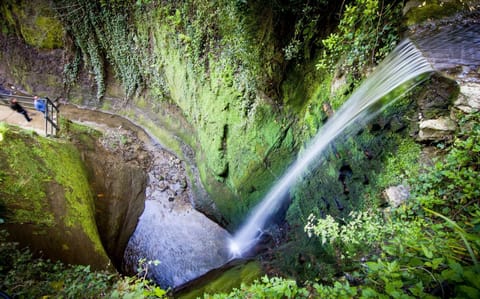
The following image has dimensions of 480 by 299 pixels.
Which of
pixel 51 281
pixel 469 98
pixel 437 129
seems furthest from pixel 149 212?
pixel 469 98

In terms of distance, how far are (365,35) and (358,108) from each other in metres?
0.93

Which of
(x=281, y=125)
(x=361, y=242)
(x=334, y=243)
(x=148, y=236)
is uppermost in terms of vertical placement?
(x=281, y=125)

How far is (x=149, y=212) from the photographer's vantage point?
20.3 feet

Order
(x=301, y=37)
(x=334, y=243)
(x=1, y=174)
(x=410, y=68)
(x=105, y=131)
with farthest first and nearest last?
(x=105, y=131) < (x=301, y=37) < (x=1, y=174) < (x=334, y=243) < (x=410, y=68)

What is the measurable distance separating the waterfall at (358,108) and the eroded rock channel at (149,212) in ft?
3.83

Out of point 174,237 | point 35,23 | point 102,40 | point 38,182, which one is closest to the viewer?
point 38,182

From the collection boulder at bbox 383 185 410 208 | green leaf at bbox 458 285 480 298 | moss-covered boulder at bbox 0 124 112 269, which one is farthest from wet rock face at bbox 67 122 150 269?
green leaf at bbox 458 285 480 298

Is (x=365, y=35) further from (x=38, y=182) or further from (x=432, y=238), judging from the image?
(x=38, y=182)

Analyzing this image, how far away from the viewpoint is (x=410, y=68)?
234cm

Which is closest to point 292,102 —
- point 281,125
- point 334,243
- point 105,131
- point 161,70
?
point 281,125

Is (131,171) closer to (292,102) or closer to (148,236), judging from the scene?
(148,236)

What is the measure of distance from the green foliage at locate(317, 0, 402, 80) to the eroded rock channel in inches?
191

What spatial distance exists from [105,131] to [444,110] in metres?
8.97

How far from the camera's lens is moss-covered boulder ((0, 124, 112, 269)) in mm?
3080
